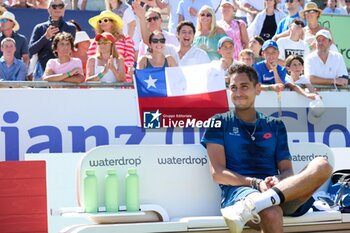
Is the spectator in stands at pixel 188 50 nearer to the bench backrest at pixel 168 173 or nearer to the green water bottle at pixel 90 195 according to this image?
the bench backrest at pixel 168 173

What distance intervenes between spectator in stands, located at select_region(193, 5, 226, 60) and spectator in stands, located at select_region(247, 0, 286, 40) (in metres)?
1.46

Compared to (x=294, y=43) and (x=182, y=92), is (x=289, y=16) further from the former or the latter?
(x=182, y=92)

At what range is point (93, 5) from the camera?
10.9 meters

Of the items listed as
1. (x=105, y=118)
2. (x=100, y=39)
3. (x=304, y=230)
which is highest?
(x=100, y=39)

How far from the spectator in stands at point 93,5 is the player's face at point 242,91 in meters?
5.31

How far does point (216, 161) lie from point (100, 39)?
2815mm

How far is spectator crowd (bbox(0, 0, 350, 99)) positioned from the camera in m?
8.06

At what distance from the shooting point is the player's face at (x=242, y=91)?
5.84 metres

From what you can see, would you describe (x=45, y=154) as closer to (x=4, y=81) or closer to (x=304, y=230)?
(x=4, y=81)

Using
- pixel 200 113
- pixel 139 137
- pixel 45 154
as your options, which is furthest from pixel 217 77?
pixel 45 154

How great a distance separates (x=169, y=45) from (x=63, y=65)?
4.12ft

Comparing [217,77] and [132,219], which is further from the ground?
[217,77]

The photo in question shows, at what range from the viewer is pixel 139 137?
25.5 feet

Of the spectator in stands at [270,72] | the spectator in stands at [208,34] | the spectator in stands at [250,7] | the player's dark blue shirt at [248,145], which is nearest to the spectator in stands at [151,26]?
the spectator in stands at [208,34]
